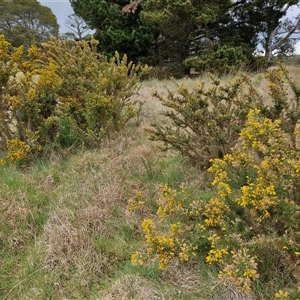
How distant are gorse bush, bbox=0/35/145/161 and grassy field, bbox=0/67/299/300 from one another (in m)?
0.23

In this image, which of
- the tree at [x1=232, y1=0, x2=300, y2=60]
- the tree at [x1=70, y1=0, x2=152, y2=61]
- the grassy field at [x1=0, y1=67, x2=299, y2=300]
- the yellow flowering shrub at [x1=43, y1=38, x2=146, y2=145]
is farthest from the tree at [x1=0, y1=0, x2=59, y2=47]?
the grassy field at [x1=0, y1=67, x2=299, y2=300]

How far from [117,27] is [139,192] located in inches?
292

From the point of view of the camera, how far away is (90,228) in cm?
206

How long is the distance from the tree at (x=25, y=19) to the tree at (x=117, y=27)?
15.7 m

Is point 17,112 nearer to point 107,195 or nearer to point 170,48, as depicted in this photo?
point 107,195

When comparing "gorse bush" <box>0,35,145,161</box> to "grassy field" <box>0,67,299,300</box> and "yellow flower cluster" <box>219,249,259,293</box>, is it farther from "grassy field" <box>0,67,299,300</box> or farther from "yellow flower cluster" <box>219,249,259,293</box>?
"yellow flower cluster" <box>219,249,259,293</box>

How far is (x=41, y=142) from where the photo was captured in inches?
119

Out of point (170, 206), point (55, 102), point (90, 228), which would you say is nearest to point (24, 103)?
point (55, 102)

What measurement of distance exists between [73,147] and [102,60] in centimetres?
127

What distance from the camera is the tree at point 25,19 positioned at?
2265 centimetres

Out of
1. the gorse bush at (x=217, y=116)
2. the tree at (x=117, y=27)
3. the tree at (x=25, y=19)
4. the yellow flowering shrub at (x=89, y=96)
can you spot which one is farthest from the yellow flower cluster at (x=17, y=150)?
the tree at (x=25, y=19)

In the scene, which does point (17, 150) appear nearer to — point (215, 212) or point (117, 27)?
point (215, 212)

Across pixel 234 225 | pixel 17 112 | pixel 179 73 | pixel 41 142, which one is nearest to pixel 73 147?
pixel 41 142

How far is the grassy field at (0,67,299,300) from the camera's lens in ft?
5.42
